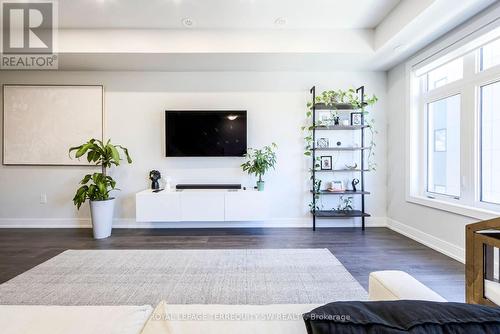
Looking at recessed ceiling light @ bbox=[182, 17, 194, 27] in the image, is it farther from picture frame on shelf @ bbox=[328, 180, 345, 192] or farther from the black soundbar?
picture frame on shelf @ bbox=[328, 180, 345, 192]

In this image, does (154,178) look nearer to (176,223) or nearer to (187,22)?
(176,223)

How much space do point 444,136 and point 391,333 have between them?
11.2 ft

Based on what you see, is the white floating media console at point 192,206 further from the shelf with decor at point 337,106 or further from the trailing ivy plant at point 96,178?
the shelf with decor at point 337,106

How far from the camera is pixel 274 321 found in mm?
829

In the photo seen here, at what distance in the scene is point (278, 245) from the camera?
3123mm

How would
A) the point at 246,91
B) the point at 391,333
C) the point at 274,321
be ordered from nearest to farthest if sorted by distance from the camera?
the point at 391,333, the point at 274,321, the point at 246,91

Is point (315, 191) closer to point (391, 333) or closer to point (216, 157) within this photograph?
point (216, 157)

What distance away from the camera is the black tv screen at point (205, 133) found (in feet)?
12.4

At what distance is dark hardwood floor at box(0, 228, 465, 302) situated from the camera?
7.82 ft

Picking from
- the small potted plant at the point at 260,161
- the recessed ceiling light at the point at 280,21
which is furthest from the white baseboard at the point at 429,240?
the recessed ceiling light at the point at 280,21

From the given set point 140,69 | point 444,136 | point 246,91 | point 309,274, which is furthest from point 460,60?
point 140,69

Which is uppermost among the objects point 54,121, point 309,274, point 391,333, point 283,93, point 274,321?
point 283,93

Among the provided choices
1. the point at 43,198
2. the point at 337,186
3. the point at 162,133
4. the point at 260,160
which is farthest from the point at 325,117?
the point at 43,198

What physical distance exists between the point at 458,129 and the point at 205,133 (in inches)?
126
